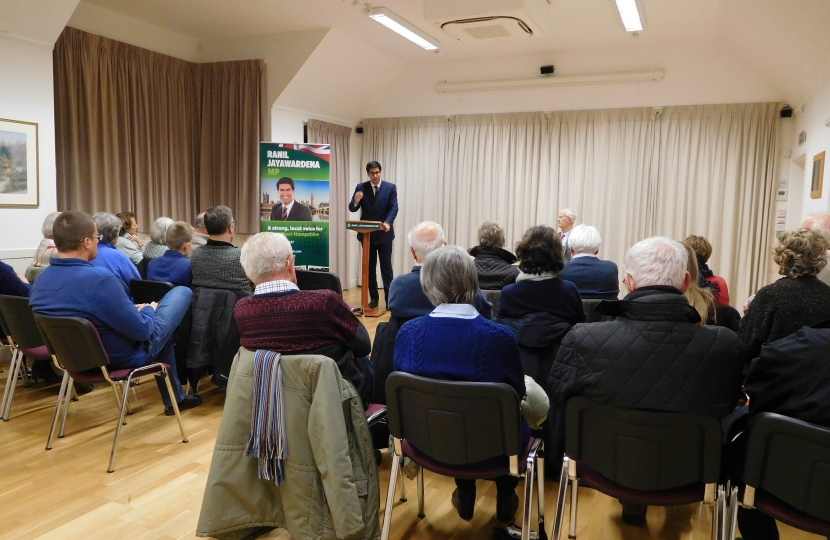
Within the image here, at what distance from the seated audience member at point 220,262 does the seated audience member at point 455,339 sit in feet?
6.51

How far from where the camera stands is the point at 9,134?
4855 mm

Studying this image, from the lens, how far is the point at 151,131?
6.75 meters

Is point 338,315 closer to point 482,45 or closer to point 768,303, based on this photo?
point 768,303

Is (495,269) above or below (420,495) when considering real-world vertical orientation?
above

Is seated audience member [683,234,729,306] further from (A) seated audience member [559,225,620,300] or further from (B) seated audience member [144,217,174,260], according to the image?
(B) seated audience member [144,217,174,260]

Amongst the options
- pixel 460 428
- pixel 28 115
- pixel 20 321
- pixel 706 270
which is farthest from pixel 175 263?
pixel 706 270

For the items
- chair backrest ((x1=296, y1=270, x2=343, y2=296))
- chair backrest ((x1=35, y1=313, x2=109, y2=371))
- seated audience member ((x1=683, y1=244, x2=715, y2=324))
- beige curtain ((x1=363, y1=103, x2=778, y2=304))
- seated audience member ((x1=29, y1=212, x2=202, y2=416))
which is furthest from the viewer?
beige curtain ((x1=363, y1=103, x2=778, y2=304))

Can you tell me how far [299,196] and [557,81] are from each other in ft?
11.8

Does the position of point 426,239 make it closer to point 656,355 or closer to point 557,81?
point 656,355

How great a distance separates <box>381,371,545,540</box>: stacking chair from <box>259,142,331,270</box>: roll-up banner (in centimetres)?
478

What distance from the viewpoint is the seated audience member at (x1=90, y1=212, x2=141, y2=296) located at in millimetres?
3643

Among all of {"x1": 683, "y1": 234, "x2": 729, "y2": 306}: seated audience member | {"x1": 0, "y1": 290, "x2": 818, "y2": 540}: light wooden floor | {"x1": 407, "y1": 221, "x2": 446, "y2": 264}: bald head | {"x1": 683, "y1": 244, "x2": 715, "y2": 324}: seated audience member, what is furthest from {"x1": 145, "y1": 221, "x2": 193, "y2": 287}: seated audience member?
{"x1": 683, "y1": 234, "x2": 729, "y2": 306}: seated audience member

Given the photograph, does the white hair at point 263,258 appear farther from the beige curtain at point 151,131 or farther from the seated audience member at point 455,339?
the beige curtain at point 151,131

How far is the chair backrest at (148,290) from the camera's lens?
3617 mm
